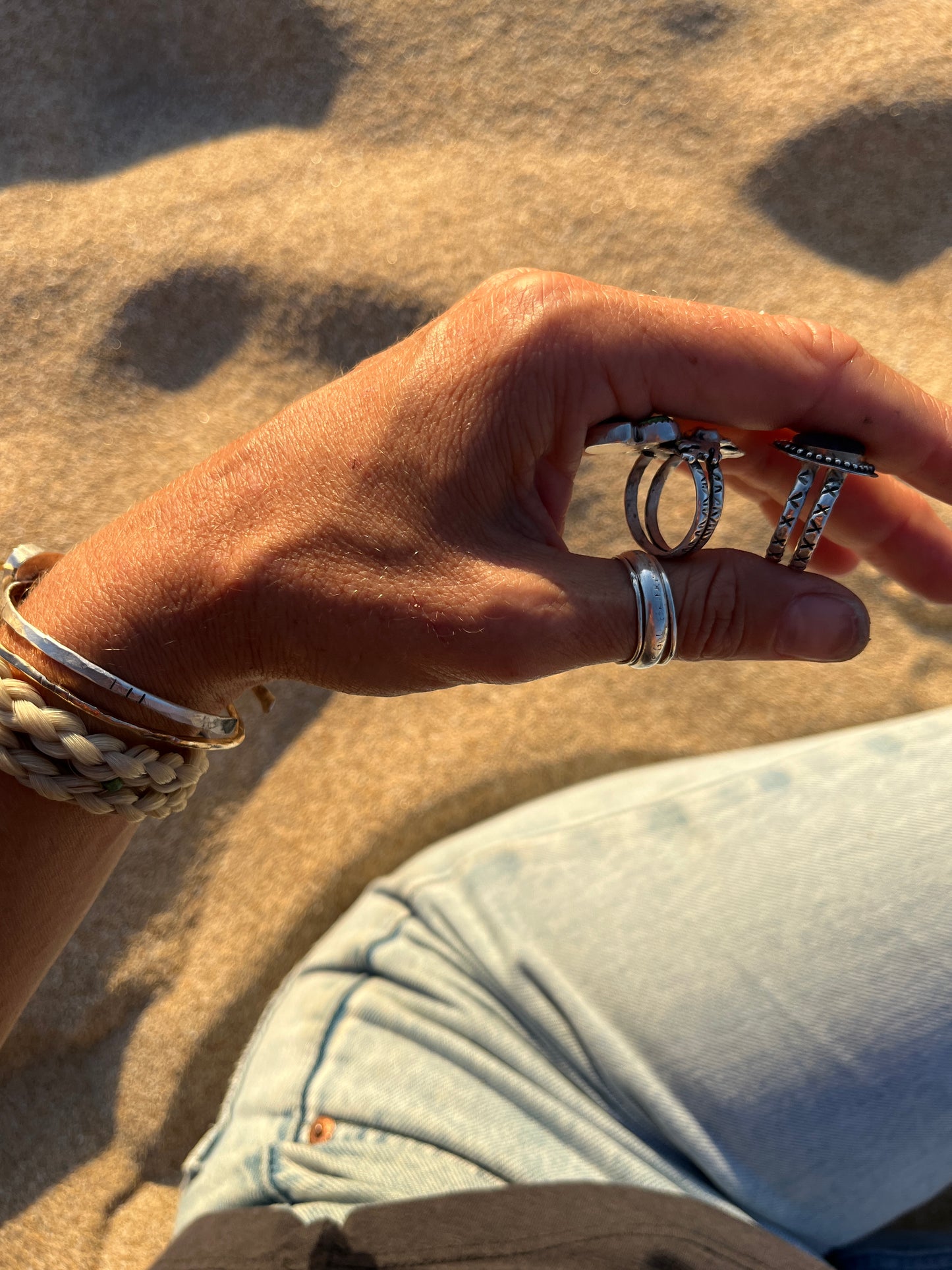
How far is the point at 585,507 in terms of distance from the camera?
1535 millimetres

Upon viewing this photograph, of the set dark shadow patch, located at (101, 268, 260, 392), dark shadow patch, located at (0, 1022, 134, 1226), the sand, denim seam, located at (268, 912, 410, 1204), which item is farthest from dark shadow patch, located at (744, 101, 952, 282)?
dark shadow patch, located at (0, 1022, 134, 1226)

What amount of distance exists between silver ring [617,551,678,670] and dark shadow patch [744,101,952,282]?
3.24 feet

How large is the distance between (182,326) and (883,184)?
1248 mm

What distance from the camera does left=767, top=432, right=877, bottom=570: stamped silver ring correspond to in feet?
3.04

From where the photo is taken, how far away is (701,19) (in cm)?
163

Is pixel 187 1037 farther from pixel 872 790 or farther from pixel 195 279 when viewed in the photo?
pixel 195 279

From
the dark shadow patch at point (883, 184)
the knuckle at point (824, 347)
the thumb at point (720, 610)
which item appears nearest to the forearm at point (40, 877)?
the thumb at point (720, 610)

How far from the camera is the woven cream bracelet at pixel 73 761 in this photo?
886 mm

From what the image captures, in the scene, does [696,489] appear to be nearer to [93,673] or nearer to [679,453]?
[679,453]

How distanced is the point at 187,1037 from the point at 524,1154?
58 cm

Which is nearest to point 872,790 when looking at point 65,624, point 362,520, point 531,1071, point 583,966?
point 583,966

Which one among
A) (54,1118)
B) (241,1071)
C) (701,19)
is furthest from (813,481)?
(54,1118)

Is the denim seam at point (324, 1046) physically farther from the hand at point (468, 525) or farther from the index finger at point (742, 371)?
the index finger at point (742, 371)

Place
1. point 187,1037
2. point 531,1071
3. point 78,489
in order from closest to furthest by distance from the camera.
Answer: point 531,1071 < point 187,1037 < point 78,489
